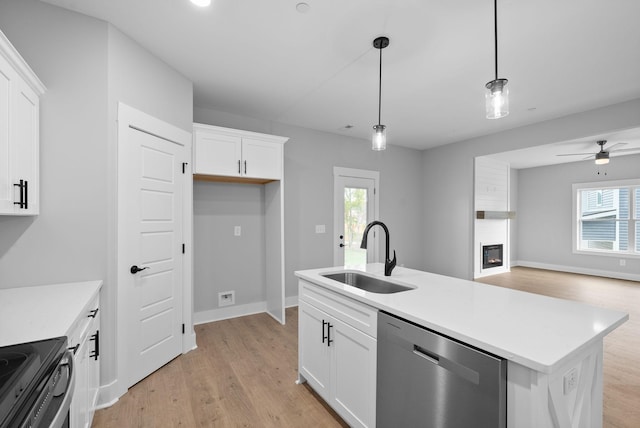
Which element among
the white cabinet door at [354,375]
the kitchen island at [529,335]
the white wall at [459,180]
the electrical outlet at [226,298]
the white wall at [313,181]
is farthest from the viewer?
the white wall at [313,181]

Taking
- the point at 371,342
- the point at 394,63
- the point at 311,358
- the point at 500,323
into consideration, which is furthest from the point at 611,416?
the point at 394,63

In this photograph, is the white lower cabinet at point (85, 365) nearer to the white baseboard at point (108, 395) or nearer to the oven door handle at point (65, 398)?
the white baseboard at point (108, 395)

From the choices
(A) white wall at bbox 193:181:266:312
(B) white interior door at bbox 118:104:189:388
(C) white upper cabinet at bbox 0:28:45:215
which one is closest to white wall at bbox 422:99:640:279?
(A) white wall at bbox 193:181:266:312

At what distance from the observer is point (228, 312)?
12.7 feet

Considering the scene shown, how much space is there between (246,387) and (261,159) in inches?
95.3

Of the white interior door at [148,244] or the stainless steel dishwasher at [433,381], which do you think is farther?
the white interior door at [148,244]

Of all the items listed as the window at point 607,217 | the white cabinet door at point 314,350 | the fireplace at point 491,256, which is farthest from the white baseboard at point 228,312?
the window at point 607,217

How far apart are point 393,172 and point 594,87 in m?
3.03

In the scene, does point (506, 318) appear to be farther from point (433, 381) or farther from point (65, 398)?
point (65, 398)

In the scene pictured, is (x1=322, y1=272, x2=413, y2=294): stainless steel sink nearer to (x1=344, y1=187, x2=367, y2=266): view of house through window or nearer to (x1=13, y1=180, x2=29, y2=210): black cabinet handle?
(x1=13, y1=180, x2=29, y2=210): black cabinet handle

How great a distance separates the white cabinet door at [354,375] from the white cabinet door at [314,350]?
10cm

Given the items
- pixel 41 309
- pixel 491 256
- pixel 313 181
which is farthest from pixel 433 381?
pixel 491 256

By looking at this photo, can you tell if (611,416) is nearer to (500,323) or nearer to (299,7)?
(500,323)

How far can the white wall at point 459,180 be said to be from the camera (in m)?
4.02
